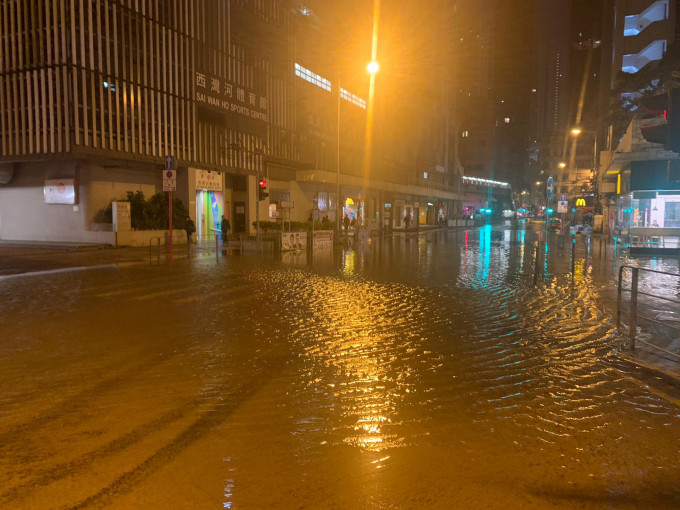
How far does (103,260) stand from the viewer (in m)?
20.5

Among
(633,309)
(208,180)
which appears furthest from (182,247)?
(633,309)

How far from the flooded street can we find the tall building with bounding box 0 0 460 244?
56.9 ft

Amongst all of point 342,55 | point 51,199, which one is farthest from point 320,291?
point 342,55

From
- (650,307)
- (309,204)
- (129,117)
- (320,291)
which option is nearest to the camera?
(650,307)

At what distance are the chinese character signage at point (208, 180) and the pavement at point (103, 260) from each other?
176 inches

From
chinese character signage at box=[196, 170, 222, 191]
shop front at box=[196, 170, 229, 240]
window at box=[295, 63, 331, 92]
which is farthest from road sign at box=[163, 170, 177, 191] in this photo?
window at box=[295, 63, 331, 92]

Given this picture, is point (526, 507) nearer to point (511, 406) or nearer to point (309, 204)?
point (511, 406)

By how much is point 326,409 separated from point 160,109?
26.9 metres

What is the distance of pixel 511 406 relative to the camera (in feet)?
17.2

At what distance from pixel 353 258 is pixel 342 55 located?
3064cm

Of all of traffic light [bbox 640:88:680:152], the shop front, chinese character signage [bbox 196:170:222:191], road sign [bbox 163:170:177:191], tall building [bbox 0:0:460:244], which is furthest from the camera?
the shop front

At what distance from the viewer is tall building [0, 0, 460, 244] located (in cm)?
2442

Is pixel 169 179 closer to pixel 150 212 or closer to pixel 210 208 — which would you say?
pixel 150 212

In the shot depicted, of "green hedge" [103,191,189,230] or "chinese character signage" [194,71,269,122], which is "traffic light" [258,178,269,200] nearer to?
"green hedge" [103,191,189,230]
